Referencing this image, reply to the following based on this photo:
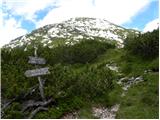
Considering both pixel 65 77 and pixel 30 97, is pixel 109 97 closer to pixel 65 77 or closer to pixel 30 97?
pixel 65 77

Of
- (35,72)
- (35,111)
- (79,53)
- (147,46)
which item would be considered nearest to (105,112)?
(35,111)

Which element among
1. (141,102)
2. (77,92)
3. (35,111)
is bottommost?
(141,102)

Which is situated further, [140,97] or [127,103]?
[140,97]

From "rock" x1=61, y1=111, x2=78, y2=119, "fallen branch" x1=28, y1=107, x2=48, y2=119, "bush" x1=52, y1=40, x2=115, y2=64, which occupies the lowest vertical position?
"rock" x1=61, y1=111, x2=78, y2=119

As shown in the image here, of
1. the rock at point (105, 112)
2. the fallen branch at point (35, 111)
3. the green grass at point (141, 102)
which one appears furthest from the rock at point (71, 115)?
the green grass at point (141, 102)

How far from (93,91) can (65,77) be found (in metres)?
1.85

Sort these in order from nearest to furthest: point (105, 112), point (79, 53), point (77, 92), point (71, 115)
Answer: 1. point (71, 115)
2. point (105, 112)
3. point (77, 92)
4. point (79, 53)

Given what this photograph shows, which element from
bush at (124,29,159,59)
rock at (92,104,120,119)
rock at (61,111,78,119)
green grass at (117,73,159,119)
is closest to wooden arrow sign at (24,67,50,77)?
rock at (61,111,78,119)

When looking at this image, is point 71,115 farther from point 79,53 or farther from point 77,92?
point 79,53

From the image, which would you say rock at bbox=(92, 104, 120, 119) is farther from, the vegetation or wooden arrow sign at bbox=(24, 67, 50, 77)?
wooden arrow sign at bbox=(24, 67, 50, 77)

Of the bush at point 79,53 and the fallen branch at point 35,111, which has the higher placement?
the bush at point 79,53

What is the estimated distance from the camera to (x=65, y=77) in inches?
840

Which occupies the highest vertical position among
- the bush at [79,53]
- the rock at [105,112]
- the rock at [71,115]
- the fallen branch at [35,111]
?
the bush at [79,53]

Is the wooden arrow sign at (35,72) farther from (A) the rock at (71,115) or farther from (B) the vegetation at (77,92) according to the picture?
(A) the rock at (71,115)
